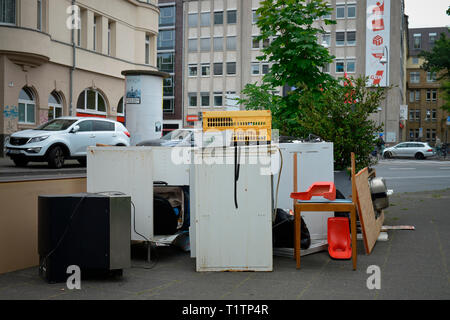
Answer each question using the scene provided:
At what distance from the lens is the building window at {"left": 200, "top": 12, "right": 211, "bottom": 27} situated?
64144mm

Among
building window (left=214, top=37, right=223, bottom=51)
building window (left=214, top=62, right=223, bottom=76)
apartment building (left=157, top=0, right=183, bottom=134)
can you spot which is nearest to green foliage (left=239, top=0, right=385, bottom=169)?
building window (left=214, top=62, right=223, bottom=76)

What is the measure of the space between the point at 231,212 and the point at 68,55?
24457 millimetres

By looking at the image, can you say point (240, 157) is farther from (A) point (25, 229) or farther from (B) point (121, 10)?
(B) point (121, 10)

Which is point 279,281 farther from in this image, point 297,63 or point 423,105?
point 423,105

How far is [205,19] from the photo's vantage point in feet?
211

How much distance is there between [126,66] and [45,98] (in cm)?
849

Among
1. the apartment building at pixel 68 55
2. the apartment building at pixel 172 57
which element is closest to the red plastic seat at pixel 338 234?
the apartment building at pixel 68 55

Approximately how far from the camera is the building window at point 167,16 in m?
65.1

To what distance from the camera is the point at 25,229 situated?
585 centimetres

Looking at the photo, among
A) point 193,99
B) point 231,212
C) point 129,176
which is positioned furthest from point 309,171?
point 193,99

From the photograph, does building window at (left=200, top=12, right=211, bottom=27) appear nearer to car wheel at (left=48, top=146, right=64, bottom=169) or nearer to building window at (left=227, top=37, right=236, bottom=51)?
building window at (left=227, top=37, right=236, bottom=51)

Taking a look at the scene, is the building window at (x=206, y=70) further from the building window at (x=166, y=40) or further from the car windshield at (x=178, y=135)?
the car windshield at (x=178, y=135)

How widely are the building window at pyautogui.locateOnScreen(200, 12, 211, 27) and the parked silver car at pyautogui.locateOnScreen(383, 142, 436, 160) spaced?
3033 centimetres

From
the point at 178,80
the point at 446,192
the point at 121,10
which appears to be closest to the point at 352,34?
the point at 178,80
